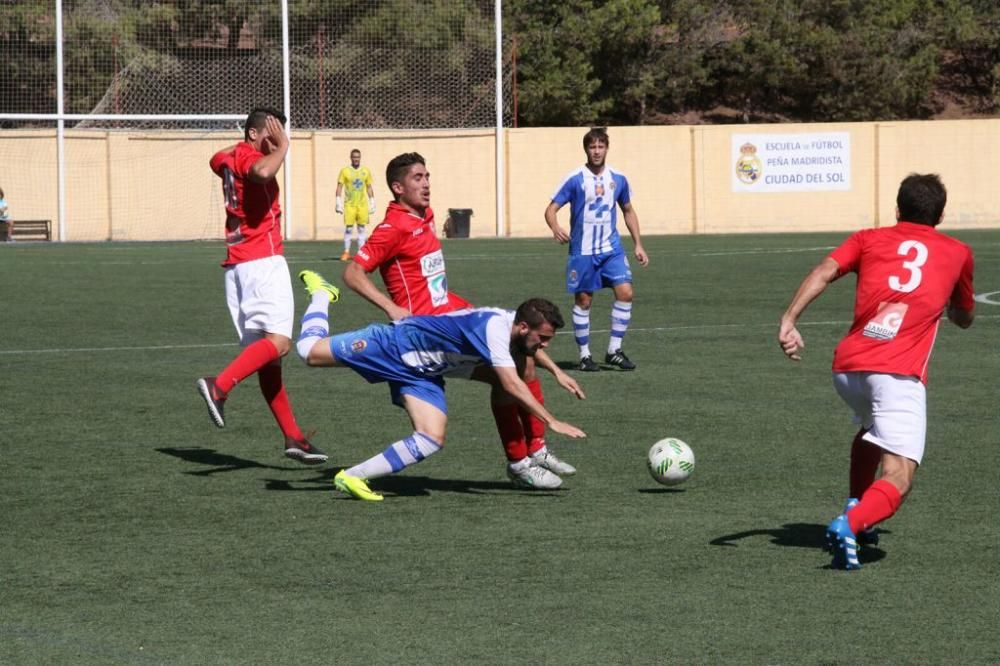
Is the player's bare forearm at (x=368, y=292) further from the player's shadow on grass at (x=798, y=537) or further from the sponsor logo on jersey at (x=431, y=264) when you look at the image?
the player's shadow on grass at (x=798, y=537)

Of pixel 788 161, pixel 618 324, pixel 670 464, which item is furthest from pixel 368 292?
pixel 788 161

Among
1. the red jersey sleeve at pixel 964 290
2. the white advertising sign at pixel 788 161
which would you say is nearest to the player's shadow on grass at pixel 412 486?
the red jersey sleeve at pixel 964 290

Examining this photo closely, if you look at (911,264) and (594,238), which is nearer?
(911,264)

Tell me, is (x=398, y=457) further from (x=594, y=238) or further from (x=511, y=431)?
Result: (x=594, y=238)

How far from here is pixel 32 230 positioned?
36812 mm

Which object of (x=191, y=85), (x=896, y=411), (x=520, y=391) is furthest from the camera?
(x=191, y=85)

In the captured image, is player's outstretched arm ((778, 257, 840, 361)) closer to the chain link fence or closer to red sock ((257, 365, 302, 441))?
red sock ((257, 365, 302, 441))

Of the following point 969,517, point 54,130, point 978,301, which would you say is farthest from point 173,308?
point 54,130

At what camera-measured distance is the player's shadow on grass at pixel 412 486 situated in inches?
330

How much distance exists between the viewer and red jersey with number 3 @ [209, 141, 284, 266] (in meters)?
9.49

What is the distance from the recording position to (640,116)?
47.7m

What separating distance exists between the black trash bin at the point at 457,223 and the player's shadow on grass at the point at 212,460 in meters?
29.3

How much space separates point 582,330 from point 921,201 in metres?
7.37

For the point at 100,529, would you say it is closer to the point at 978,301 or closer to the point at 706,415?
the point at 706,415
